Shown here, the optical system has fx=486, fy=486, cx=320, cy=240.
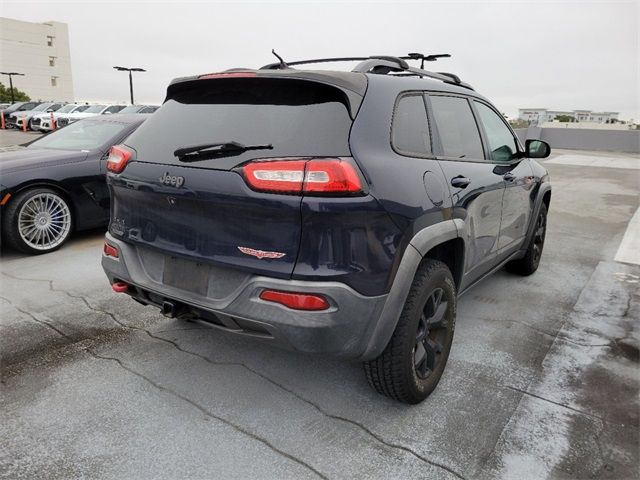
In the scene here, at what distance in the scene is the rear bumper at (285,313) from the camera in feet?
6.83

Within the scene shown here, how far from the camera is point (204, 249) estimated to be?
2303 mm

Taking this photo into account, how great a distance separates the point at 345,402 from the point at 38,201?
4.18m

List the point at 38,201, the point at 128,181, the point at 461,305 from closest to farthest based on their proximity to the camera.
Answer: the point at 128,181
the point at 461,305
the point at 38,201

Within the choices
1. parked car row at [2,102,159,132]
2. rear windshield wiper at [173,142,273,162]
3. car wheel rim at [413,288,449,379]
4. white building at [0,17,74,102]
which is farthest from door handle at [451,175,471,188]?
white building at [0,17,74,102]

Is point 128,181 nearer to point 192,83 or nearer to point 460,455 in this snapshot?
point 192,83

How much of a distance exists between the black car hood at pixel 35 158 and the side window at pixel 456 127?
420 cm

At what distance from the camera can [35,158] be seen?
5.29m

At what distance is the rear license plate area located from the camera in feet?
7.66

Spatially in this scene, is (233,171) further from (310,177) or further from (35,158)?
(35,158)

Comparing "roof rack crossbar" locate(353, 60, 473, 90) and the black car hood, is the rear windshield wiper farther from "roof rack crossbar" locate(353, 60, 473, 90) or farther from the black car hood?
the black car hood

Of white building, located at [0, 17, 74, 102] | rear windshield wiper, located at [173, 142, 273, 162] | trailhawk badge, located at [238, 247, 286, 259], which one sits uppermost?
white building, located at [0, 17, 74, 102]

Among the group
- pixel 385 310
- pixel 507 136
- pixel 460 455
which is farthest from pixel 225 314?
pixel 507 136

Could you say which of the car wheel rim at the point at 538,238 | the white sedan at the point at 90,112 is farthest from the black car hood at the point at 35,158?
the white sedan at the point at 90,112

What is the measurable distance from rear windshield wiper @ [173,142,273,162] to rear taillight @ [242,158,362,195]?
155mm
